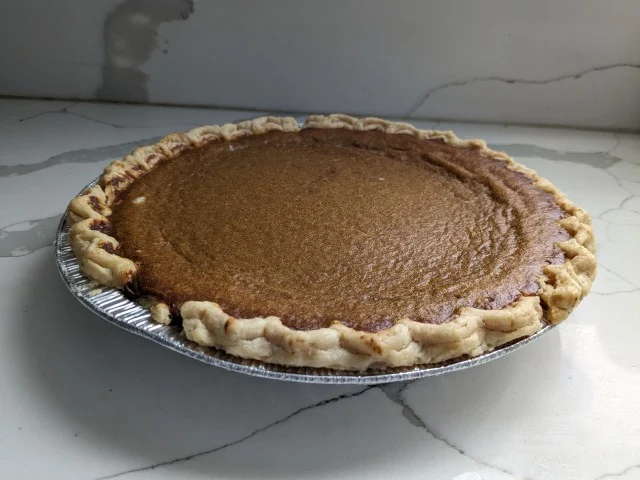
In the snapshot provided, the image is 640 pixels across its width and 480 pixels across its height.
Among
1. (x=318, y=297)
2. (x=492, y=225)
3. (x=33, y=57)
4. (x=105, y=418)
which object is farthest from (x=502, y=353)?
(x=33, y=57)

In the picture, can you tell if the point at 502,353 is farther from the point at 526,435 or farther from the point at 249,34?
the point at 249,34

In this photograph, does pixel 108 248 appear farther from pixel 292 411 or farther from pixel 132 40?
pixel 132 40

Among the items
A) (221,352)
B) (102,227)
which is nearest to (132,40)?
(102,227)

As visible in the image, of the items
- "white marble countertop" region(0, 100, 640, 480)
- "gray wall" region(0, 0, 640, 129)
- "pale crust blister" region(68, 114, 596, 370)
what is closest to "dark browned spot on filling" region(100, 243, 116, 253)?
"pale crust blister" region(68, 114, 596, 370)

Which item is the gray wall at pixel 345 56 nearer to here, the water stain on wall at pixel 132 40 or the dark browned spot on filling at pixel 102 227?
the water stain on wall at pixel 132 40

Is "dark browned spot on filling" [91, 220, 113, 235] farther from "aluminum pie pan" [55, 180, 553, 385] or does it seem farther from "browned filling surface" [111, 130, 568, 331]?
"aluminum pie pan" [55, 180, 553, 385]

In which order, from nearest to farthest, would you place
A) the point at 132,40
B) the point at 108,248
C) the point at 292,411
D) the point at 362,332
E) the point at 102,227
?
the point at 362,332
the point at 292,411
the point at 108,248
the point at 102,227
the point at 132,40

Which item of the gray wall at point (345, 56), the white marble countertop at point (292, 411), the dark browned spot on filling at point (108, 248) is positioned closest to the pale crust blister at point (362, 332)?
the dark browned spot on filling at point (108, 248)
